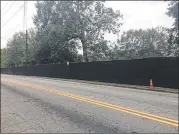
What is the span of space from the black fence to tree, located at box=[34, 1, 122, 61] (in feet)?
37.5

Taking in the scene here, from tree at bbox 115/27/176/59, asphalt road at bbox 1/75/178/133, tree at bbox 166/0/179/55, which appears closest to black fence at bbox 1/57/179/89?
asphalt road at bbox 1/75/178/133

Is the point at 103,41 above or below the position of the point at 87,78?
above

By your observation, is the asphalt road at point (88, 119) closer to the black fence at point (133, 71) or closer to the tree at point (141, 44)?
the black fence at point (133, 71)

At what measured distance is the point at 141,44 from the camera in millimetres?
80562

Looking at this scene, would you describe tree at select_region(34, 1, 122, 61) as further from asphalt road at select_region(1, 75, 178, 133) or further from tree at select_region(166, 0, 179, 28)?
→ asphalt road at select_region(1, 75, 178, 133)

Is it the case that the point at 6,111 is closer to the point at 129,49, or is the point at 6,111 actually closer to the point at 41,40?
the point at 41,40

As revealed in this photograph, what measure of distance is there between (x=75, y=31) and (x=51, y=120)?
35.5m

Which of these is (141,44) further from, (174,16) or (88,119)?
(88,119)

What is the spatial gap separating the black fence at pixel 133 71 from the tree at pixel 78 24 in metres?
11.4

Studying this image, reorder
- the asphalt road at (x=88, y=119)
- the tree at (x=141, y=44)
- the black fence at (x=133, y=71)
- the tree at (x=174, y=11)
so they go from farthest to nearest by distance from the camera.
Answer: the tree at (x=141, y=44)
the tree at (x=174, y=11)
the black fence at (x=133, y=71)
the asphalt road at (x=88, y=119)

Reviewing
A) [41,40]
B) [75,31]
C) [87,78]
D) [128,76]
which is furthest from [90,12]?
[128,76]

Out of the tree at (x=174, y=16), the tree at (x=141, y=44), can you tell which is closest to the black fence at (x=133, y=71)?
the tree at (x=174, y=16)

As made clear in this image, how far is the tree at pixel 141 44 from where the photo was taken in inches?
2943

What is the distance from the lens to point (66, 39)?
4309 cm
